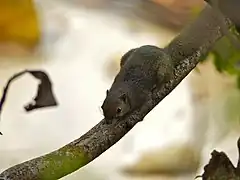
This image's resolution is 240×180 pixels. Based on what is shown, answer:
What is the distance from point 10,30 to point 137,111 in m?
0.43

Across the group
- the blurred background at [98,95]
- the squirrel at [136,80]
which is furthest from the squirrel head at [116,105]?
the blurred background at [98,95]

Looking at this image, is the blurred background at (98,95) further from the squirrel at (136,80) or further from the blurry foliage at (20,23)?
the squirrel at (136,80)

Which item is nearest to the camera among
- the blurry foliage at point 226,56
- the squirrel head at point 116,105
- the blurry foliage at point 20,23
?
the squirrel head at point 116,105

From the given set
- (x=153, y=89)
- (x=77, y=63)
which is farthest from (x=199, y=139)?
(x=153, y=89)

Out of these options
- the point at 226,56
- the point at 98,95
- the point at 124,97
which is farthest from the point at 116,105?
the point at 98,95

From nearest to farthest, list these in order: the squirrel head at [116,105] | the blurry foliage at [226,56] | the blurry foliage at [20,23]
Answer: the squirrel head at [116,105], the blurry foliage at [226,56], the blurry foliage at [20,23]

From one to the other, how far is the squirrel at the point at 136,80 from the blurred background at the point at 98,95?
0.23 m

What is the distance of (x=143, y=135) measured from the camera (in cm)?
57

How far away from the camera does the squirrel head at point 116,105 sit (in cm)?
19

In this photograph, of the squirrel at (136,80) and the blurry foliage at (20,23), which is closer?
the squirrel at (136,80)

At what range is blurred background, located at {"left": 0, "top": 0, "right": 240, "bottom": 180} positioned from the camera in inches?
20.5

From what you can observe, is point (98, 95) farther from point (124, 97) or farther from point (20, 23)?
point (124, 97)

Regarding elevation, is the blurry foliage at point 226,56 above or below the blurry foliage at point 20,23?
below

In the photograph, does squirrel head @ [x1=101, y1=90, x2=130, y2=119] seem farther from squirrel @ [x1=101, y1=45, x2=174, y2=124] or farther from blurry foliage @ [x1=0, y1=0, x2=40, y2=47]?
blurry foliage @ [x1=0, y1=0, x2=40, y2=47]
